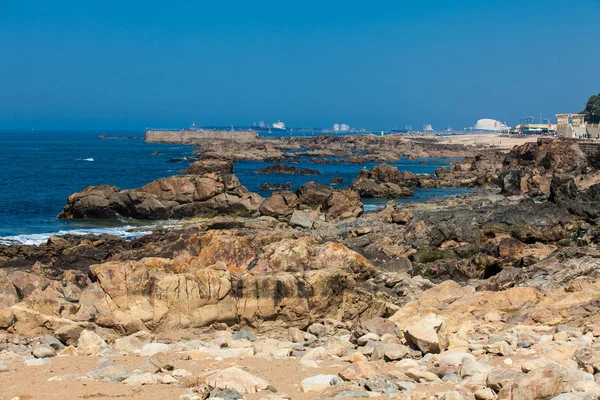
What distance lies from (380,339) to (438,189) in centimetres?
5158

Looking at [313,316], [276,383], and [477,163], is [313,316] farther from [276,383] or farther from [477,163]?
[477,163]

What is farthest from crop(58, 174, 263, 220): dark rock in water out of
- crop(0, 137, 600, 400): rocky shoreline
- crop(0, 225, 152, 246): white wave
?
crop(0, 137, 600, 400): rocky shoreline

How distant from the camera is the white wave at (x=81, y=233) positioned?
110 ft

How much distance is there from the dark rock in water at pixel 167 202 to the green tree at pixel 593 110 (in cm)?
10293

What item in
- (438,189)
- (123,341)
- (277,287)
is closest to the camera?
(123,341)

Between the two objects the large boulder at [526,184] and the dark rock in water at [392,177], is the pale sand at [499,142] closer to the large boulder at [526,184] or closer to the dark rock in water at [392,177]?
the dark rock in water at [392,177]

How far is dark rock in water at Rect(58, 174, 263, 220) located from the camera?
41531mm

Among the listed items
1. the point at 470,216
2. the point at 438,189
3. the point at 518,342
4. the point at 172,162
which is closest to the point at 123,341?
the point at 518,342

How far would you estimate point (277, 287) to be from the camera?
14.3m

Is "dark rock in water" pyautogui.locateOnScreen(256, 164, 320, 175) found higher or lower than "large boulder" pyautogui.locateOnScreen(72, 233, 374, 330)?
lower

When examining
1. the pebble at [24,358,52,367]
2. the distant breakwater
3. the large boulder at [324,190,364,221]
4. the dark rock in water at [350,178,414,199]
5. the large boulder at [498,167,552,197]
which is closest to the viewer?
the pebble at [24,358,52,367]

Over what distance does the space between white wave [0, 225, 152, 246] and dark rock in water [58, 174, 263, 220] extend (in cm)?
284

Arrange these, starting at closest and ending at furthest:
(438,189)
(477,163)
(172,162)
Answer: (438,189), (477,163), (172,162)

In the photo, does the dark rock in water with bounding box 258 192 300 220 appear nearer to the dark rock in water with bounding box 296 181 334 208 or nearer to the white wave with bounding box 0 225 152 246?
the dark rock in water with bounding box 296 181 334 208
